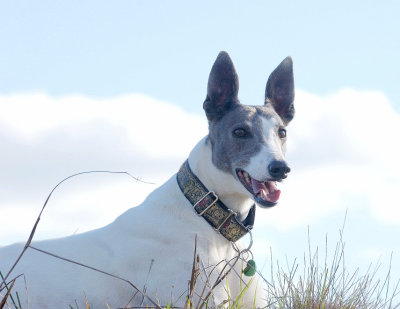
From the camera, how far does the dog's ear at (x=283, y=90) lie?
7136 mm

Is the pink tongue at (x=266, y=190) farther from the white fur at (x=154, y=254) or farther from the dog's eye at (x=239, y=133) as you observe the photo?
the dog's eye at (x=239, y=133)

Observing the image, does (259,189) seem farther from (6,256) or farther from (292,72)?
(6,256)

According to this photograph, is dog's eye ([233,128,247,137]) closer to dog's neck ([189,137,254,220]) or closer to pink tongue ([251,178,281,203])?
dog's neck ([189,137,254,220])

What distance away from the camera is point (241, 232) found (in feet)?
19.6

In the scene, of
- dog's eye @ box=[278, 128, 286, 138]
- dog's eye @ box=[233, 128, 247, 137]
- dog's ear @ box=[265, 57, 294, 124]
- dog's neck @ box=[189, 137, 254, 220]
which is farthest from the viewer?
dog's ear @ box=[265, 57, 294, 124]

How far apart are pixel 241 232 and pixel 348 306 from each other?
108 cm

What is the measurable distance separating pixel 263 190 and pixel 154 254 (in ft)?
3.38

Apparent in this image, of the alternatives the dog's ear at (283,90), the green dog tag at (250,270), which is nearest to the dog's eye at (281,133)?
the dog's ear at (283,90)

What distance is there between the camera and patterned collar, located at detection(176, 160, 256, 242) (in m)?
5.84

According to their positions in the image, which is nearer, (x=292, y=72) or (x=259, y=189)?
(x=259, y=189)

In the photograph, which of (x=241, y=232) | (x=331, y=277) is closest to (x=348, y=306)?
(x=331, y=277)

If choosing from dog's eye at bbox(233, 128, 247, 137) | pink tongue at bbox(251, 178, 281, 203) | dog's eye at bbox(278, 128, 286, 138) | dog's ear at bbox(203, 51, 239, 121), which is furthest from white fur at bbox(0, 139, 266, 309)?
dog's eye at bbox(278, 128, 286, 138)

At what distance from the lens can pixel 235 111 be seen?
6496 mm

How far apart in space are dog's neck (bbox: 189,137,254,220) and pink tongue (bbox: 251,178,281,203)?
0.14 meters
